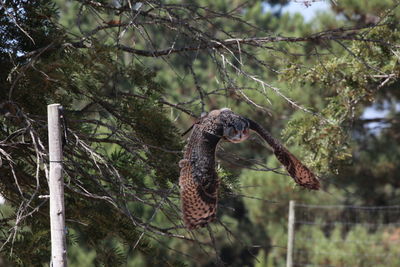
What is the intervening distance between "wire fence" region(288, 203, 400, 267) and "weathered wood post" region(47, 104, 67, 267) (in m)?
8.63

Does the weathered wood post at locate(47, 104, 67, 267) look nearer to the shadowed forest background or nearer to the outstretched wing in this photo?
the shadowed forest background

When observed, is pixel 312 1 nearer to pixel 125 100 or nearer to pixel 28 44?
pixel 125 100

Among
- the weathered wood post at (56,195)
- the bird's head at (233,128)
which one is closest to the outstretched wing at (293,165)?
the bird's head at (233,128)

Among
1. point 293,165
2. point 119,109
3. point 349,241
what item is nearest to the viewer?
point 293,165

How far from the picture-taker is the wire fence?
1286cm

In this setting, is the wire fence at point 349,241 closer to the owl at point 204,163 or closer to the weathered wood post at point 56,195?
the weathered wood post at point 56,195

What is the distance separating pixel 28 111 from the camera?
182 inches

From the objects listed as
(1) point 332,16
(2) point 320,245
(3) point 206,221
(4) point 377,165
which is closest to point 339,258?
(2) point 320,245

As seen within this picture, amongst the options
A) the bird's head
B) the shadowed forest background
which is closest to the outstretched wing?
the bird's head

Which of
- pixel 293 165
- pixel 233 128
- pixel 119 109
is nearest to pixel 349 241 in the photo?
pixel 119 109

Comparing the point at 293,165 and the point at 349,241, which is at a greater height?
the point at 293,165

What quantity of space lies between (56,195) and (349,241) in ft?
30.6

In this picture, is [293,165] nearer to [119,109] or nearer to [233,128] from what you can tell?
[233,128]

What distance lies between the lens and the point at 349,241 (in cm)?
1221
